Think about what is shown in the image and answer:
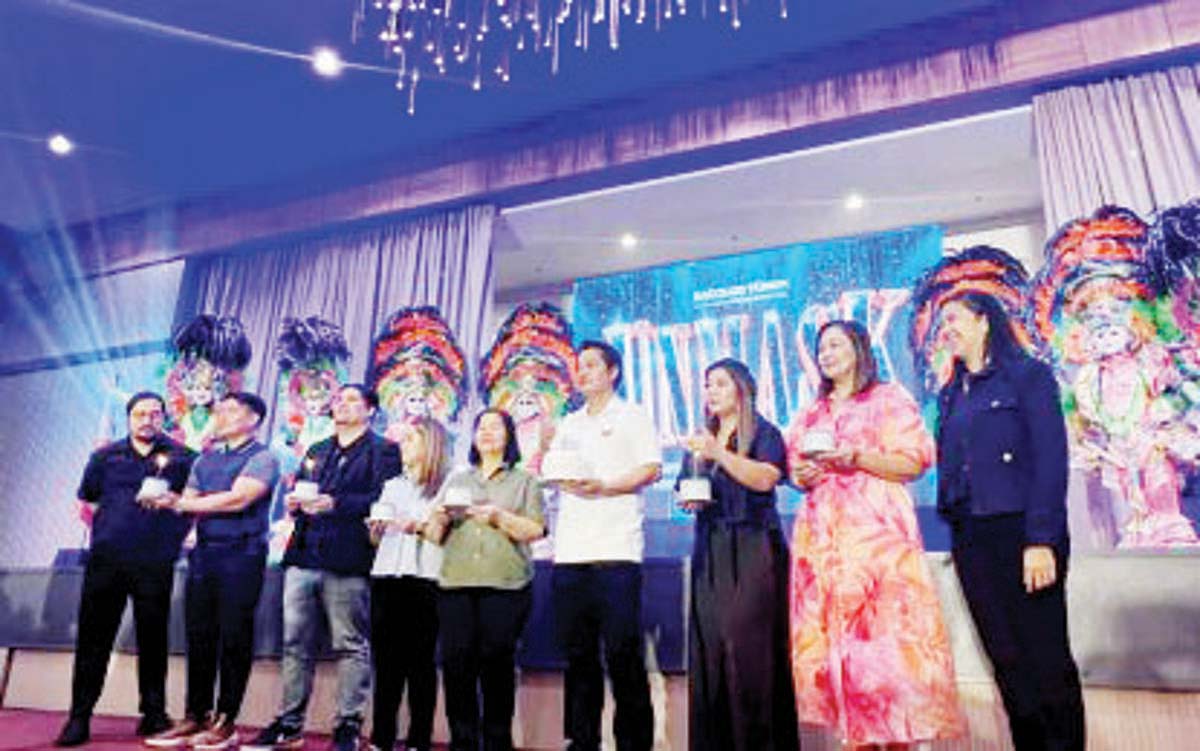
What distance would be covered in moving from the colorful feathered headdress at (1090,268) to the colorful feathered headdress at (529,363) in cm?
280

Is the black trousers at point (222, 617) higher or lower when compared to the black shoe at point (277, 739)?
higher

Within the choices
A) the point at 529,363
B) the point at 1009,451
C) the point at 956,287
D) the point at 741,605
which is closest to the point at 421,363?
the point at 529,363

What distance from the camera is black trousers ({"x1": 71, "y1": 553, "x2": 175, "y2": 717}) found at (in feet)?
11.8

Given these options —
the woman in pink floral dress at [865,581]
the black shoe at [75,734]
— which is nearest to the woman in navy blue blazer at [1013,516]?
the woman in pink floral dress at [865,581]

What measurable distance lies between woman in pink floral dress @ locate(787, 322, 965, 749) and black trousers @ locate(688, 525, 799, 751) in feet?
0.35

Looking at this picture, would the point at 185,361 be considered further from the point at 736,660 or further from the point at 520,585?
the point at 736,660

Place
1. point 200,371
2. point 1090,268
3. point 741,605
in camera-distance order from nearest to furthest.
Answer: point 741,605 → point 1090,268 → point 200,371

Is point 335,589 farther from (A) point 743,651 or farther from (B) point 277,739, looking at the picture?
(A) point 743,651

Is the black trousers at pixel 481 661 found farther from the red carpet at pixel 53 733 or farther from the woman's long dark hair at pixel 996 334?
the woman's long dark hair at pixel 996 334

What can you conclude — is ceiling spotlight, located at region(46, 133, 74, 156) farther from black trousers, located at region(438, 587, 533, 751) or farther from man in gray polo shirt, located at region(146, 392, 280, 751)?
black trousers, located at region(438, 587, 533, 751)

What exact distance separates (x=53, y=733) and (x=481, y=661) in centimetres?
216

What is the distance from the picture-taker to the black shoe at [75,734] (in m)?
3.37

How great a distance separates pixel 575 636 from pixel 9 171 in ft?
21.0

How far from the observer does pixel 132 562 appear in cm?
369
